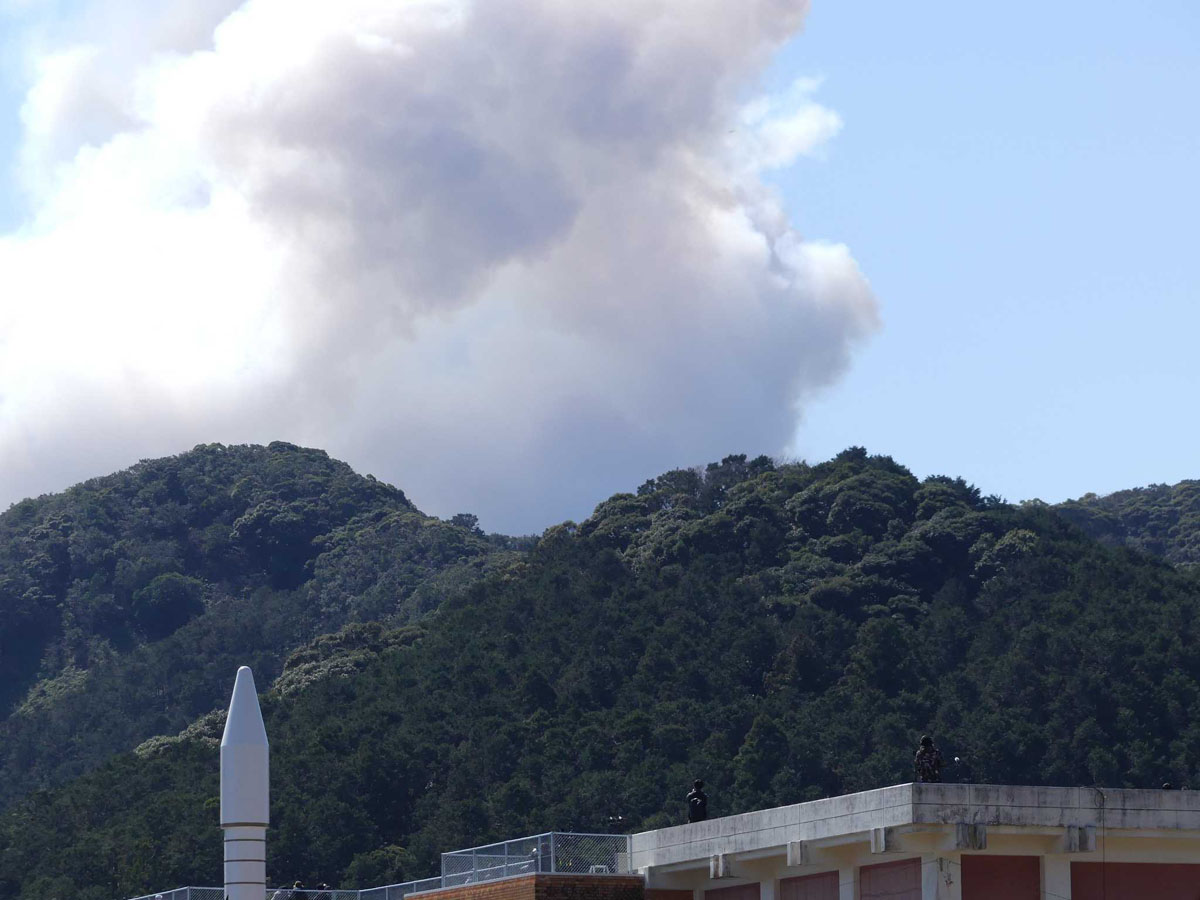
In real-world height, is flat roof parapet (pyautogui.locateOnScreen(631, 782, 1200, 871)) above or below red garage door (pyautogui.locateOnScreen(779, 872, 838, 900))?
above

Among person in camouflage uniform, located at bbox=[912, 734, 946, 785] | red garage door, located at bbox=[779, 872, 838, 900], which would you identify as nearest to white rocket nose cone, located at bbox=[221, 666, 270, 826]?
red garage door, located at bbox=[779, 872, 838, 900]

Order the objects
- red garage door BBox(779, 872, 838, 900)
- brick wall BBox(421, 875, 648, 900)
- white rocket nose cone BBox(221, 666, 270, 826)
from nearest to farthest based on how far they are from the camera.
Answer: red garage door BBox(779, 872, 838, 900) → brick wall BBox(421, 875, 648, 900) → white rocket nose cone BBox(221, 666, 270, 826)

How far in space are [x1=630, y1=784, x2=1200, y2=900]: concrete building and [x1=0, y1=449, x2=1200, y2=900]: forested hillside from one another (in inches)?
1947

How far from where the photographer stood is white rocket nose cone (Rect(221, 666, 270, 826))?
53.2 metres

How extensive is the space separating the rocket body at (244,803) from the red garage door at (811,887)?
14056 mm

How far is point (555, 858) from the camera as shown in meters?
47.7

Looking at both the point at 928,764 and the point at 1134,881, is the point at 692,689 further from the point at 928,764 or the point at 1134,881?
the point at 928,764

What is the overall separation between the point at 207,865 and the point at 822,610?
5092cm

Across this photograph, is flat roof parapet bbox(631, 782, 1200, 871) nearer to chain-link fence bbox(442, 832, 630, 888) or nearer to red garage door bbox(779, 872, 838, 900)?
red garage door bbox(779, 872, 838, 900)

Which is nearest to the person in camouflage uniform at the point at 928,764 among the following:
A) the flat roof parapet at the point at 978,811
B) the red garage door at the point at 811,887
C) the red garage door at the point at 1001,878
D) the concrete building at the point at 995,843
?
the flat roof parapet at the point at 978,811

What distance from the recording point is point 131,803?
120875mm

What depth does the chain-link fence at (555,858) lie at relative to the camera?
4781 cm

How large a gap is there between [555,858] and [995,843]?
1084 cm

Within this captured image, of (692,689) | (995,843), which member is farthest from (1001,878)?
(692,689)
